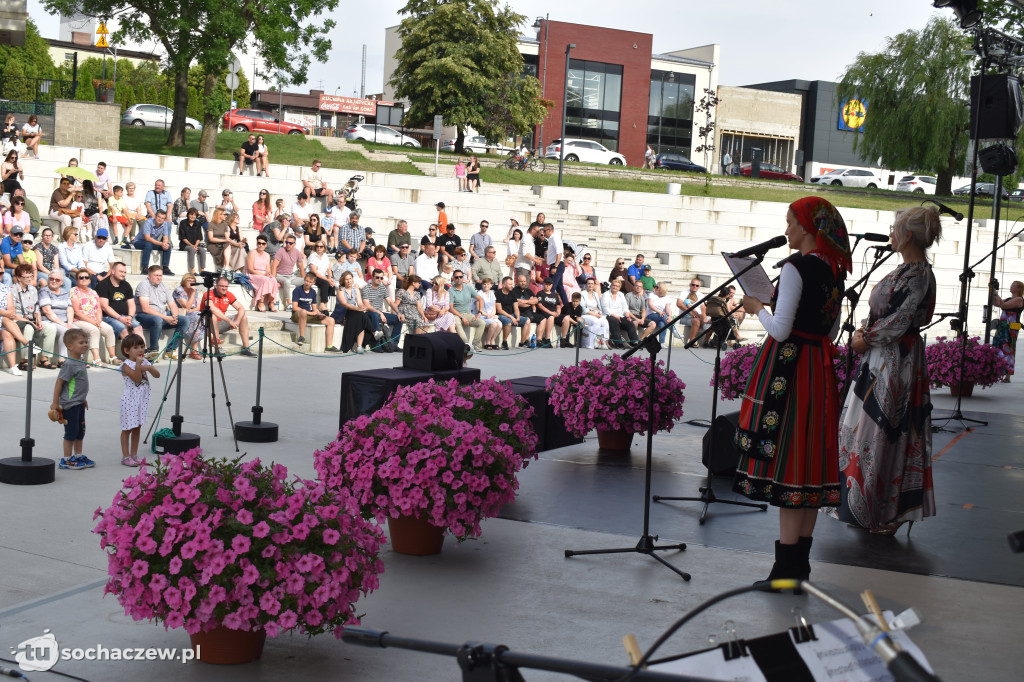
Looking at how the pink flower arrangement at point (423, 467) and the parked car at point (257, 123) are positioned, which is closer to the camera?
the pink flower arrangement at point (423, 467)

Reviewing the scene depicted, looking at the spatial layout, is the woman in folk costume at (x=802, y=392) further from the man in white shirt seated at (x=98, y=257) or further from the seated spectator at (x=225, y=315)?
the man in white shirt seated at (x=98, y=257)

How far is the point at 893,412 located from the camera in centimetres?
587

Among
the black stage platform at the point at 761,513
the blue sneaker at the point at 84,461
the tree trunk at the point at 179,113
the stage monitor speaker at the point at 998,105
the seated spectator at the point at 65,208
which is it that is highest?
the tree trunk at the point at 179,113

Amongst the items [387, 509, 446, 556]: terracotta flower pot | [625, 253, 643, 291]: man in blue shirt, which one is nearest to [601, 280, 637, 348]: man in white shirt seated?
[625, 253, 643, 291]: man in blue shirt

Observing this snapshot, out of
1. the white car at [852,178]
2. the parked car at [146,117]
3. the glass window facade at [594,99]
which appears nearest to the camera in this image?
the parked car at [146,117]

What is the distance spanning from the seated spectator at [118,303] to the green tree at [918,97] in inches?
1219

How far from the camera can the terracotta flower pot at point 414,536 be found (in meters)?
5.59

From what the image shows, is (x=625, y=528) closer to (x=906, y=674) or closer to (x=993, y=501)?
(x=993, y=501)

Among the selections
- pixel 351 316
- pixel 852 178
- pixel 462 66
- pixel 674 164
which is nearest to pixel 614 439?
pixel 351 316

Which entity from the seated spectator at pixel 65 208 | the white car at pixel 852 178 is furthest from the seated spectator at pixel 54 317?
the white car at pixel 852 178

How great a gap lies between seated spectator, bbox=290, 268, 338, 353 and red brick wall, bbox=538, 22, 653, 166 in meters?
44.5

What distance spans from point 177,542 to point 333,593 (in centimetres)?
59

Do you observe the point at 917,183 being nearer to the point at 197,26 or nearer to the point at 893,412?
the point at 197,26

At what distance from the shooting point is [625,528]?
6.34m
